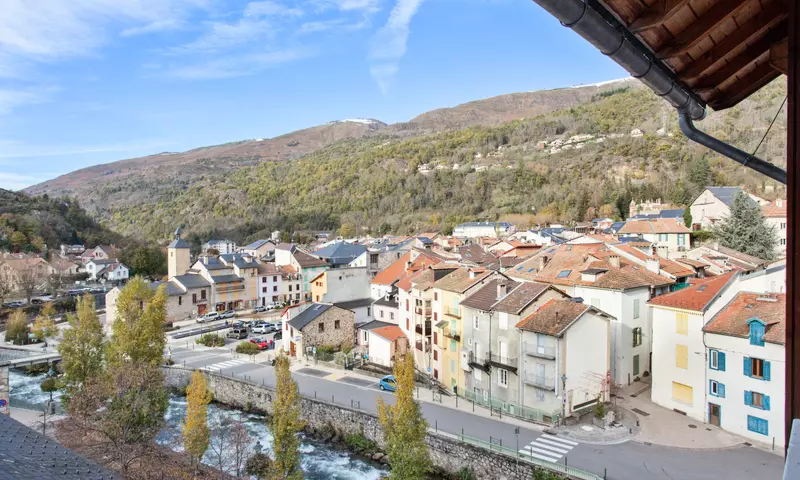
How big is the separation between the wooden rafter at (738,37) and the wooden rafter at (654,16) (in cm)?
72

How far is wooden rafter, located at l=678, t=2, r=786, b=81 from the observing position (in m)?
3.30

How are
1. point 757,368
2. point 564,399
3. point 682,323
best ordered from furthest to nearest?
1. point 682,323
2. point 564,399
3. point 757,368

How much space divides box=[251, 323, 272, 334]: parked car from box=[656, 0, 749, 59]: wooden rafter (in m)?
38.7

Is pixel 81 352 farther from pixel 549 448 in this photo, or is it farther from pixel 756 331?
pixel 756 331

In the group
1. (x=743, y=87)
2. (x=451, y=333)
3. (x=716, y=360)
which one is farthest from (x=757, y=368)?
(x=743, y=87)

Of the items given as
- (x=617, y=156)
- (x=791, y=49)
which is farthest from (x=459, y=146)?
(x=791, y=49)

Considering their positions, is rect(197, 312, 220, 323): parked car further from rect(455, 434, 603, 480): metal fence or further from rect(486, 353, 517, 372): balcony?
rect(455, 434, 603, 480): metal fence

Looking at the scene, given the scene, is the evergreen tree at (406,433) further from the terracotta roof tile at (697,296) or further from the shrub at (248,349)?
the shrub at (248,349)

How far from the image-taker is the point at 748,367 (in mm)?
17000

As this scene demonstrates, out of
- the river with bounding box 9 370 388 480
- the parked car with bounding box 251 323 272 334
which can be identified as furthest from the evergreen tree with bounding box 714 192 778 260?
the parked car with bounding box 251 323 272 334

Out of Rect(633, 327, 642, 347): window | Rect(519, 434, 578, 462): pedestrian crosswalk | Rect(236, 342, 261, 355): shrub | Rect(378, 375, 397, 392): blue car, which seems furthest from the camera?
Rect(236, 342, 261, 355): shrub

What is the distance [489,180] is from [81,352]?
91663 mm

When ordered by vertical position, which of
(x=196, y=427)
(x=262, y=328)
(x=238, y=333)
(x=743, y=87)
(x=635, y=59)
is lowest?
(x=238, y=333)

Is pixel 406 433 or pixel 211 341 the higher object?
pixel 406 433
